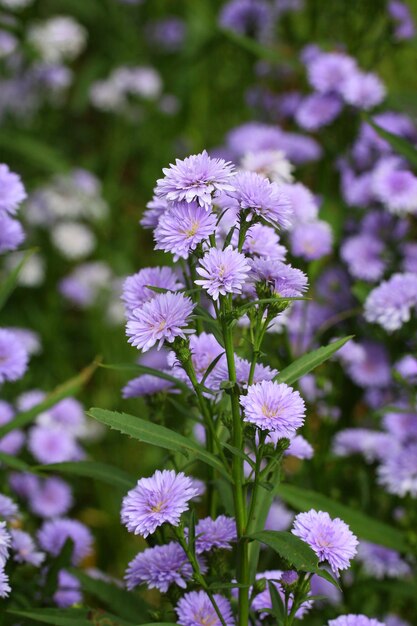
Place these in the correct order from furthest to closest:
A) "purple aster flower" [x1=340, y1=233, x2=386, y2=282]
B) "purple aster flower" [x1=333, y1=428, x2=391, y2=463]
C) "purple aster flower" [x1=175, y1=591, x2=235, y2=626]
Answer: "purple aster flower" [x1=340, y1=233, x2=386, y2=282] < "purple aster flower" [x1=333, y1=428, x2=391, y2=463] < "purple aster flower" [x1=175, y1=591, x2=235, y2=626]

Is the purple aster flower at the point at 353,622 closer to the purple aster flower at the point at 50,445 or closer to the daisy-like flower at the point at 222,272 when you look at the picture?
the daisy-like flower at the point at 222,272

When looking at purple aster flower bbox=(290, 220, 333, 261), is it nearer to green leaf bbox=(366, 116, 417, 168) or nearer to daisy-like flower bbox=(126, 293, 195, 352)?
green leaf bbox=(366, 116, 417, 168)

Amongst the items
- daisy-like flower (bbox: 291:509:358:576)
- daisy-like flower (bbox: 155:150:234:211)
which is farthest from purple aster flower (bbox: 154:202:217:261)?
daisy-like flower (bbox: 291:509:358:576)

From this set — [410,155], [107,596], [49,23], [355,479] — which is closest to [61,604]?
[107,596]

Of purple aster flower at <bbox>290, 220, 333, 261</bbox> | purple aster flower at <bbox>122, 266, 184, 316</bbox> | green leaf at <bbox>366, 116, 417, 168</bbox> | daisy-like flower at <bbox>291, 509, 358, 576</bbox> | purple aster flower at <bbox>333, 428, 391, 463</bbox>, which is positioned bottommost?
daisy-like flower at <bbox>291, 509, 358, 576</bbox>

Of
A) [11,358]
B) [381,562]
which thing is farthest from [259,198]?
[381,562]

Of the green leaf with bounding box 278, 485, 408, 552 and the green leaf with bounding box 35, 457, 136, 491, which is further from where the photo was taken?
the green leaf with bounding box 278, 485, 408, 552
